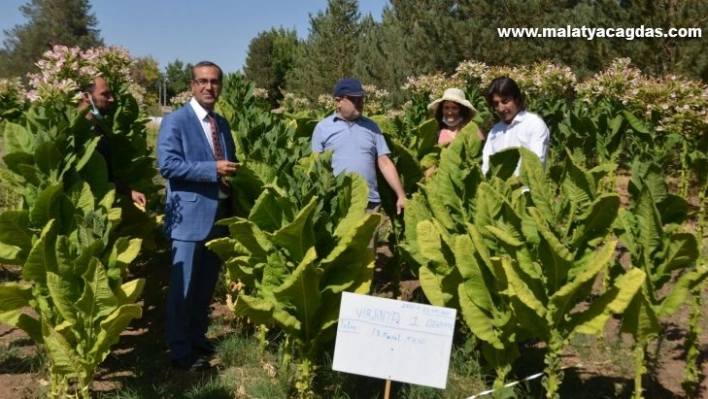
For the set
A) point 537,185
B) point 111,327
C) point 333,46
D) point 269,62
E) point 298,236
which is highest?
point 269,62

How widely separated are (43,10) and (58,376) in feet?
180

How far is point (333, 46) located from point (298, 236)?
31.7 m

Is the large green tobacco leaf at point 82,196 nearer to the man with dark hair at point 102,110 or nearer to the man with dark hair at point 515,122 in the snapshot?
the man with dark hair at point 102,110

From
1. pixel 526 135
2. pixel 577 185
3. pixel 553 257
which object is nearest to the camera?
pixel 553 257

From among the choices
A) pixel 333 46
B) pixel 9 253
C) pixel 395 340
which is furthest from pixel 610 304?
pixel 333 46

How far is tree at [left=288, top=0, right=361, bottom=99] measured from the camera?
3322 centimetres

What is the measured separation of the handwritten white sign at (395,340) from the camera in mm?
2623

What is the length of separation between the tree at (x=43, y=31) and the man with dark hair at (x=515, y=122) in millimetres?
50160

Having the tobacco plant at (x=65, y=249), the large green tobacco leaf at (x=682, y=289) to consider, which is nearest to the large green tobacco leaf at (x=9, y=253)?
the tobacco plant at (x=65, y=249)

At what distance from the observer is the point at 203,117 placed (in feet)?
12.3

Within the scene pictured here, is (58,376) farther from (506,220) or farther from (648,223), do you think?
(648,223)

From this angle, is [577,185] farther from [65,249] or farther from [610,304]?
[65,249]

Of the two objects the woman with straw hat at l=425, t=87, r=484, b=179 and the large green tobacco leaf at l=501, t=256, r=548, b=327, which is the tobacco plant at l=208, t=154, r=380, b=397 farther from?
the woman with straw hat at l=425, t=87, r=484, b=179

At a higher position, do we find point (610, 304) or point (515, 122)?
point (515, 122)
